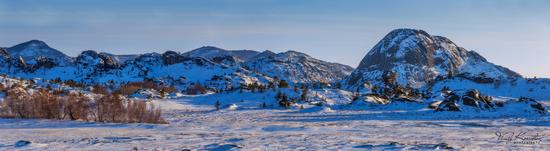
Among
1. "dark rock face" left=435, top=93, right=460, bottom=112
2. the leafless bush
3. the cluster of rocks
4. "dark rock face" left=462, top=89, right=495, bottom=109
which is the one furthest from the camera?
"dark rock face" left=462, top=89, right=495, bottom=109

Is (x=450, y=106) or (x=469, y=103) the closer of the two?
(x=450, y=106)

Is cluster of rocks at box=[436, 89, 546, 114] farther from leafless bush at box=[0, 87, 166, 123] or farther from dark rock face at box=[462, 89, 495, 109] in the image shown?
leafless bush at box=[0, 87, 166, 123]

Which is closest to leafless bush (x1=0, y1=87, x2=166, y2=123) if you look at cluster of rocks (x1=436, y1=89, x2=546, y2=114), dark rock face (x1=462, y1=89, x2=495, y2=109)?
cluster of rocks (x1=436, y1=89, x2=546, y2=114)

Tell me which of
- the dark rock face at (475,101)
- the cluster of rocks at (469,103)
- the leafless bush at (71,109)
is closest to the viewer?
the leafless bush at (71,109)

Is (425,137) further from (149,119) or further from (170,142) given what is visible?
(149,119)

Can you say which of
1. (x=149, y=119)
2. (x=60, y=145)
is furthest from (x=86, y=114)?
(x=60, y=145)

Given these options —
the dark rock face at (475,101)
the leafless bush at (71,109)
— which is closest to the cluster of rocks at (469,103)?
the dark rock face at (475,101)

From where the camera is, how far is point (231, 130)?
27.9 meters

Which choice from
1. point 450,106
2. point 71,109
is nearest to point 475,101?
point 450,106

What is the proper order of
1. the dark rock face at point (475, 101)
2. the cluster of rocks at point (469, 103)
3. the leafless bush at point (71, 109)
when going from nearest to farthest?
the leafless bush at point (71, 109)
the cluster of rocks at point (469, 103)
the dark rock face at point (475, 101)

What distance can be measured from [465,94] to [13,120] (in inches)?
1773

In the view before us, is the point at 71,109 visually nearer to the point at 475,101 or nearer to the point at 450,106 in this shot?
the point at 450,106

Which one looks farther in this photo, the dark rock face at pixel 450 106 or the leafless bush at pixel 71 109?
the dark rock face at pixel 450 106

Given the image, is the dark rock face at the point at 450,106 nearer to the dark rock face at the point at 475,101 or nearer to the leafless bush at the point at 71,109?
the dark rock face at the point at 475,101
